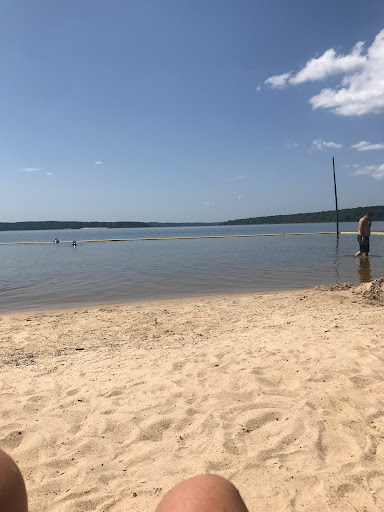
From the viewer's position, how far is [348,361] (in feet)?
15.1

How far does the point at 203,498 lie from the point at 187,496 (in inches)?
2.3

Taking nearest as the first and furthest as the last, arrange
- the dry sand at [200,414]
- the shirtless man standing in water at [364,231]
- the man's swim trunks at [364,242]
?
the dry sand at [200,414], the shirtless man standing in water at [364,231], the man's swim trunks at [364,242]

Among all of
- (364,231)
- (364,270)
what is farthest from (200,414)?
(364,231)

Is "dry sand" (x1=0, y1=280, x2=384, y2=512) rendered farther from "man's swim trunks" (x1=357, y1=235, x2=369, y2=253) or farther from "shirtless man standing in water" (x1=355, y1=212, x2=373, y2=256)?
"man's swim trunks" (x1=357, y1=235, x2=369, y2=253)

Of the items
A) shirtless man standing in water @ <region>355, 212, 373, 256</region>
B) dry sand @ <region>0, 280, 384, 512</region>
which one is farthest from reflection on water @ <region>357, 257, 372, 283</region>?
dry sand @ <region>0, 280, 384, 512</region>

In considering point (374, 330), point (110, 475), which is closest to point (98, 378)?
point (110, 475)

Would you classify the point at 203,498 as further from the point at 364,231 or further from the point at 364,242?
the point at 364,242

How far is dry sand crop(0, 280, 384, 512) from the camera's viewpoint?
2.60m

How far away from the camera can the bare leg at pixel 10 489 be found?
50.1 inches

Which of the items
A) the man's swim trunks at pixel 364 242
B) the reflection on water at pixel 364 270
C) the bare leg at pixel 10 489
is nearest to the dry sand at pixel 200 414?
the bare leg at pixel 10 489

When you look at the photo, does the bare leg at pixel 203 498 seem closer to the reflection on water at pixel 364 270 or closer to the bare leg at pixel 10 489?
the bare leg at pixel 10 489

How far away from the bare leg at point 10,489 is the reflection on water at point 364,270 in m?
13.5

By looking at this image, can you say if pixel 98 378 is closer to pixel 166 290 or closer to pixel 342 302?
pixel 342 302

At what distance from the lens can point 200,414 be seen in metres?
3.54
